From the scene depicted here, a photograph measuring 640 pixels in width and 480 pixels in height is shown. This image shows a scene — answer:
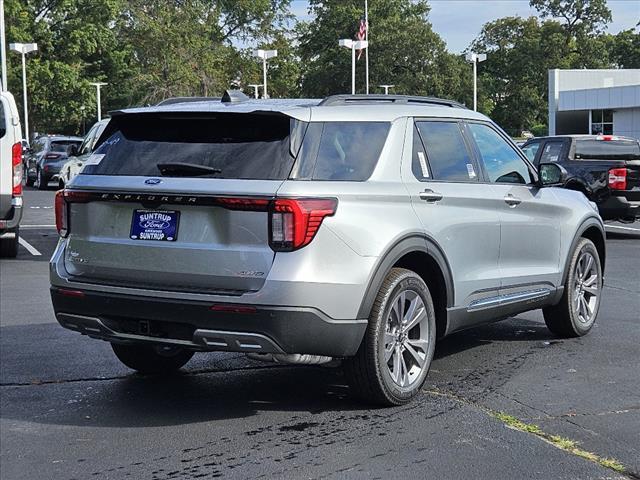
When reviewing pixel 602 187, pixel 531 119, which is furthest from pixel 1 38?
pixel 531 119

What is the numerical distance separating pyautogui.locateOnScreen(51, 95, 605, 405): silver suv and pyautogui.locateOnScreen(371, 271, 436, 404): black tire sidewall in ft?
0.03

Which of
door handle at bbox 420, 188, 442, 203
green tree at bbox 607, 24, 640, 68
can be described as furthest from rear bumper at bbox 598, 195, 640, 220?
green tree at bbox 607, 24, 640, 68

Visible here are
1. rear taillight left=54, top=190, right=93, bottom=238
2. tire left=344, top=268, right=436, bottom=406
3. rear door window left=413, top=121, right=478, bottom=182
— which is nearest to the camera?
tire left=344, top=268, right=436, bottom=406

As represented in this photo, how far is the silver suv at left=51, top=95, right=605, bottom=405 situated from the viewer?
516cm

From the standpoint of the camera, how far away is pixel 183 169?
5.43 meters

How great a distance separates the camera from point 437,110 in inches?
254

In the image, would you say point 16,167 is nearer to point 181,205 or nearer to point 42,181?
point 181,205

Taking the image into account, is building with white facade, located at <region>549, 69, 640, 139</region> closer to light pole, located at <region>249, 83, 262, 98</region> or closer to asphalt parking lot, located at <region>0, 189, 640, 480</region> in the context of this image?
light pole, located at <region>249, 83, 262, 98</region>

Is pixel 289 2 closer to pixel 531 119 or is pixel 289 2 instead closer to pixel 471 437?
pixel 531 119

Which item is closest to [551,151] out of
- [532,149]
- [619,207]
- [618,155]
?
[532,149]

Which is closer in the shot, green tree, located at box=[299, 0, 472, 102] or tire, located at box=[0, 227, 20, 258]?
tire, located at box=[0, 227, 20, 258]

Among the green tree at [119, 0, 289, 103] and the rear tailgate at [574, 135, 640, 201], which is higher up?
the green tree at [119, 0, 289, 103]

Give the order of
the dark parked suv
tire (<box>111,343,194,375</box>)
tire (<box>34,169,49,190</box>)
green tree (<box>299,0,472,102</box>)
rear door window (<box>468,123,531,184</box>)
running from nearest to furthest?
tire (<box>111,343,194,375</box>), rear door window (<box>468,123,531,184</box>), the dark parked suv, tire (<box>34,169,49,190</box>), green tree (<box>299,0,472,102</box>)

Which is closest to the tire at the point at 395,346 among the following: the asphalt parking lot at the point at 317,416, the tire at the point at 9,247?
the asphalt parking lot at the point at 317,416
